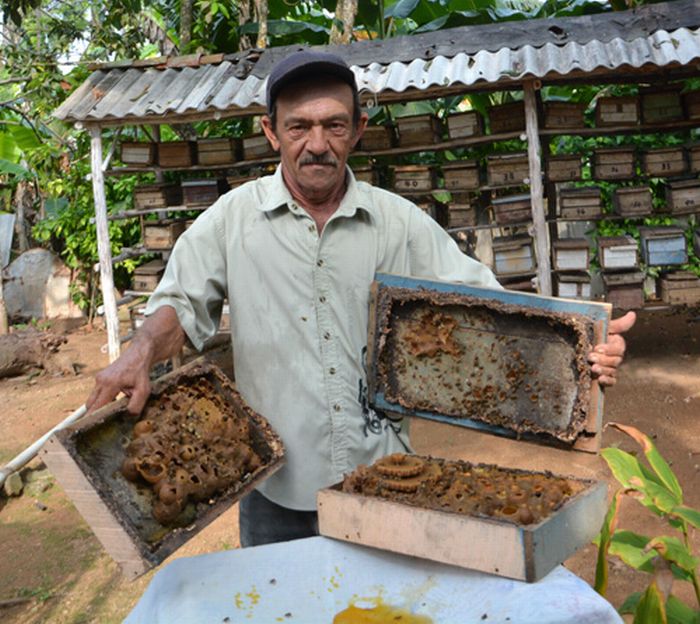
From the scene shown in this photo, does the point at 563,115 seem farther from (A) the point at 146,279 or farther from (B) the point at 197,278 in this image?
(B) the point at 197,278

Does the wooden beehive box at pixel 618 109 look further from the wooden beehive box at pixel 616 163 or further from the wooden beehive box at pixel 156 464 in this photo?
the wooden beehive box at pixel 156 464

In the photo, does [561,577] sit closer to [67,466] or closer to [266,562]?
[266,562]

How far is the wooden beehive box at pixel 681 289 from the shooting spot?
27.8 ft

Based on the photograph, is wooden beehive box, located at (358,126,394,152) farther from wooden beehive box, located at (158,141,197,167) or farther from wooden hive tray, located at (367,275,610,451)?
wooden hive tray, located at (367,275,610,451)

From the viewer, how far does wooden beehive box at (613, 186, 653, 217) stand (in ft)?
27.9

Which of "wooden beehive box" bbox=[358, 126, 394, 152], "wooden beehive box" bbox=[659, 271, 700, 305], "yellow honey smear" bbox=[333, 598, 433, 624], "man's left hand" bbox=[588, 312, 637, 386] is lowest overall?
"wooden beehive box" bbox=[659, 271, 700, 305]

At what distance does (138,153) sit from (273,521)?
715 cm

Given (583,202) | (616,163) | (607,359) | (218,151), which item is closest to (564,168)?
(583,202)

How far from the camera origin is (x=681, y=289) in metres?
8.49

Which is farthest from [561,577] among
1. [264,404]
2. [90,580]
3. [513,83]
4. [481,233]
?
[481,233]

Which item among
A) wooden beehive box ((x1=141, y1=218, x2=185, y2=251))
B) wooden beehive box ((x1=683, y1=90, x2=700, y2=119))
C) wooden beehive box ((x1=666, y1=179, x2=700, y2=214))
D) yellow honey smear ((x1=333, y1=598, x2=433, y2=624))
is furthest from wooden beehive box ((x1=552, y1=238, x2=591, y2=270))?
yellow honey smear ((x1=333, y1=598, x2=433, y2=624))

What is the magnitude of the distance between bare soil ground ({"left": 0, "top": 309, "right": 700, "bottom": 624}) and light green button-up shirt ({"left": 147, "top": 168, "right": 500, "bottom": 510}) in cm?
309

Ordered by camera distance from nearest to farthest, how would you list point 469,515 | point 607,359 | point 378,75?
point 469,515, point 607,359, point 378,75

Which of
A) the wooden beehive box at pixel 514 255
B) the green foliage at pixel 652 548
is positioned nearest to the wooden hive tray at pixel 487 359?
the green foliage at pixel 652 548
